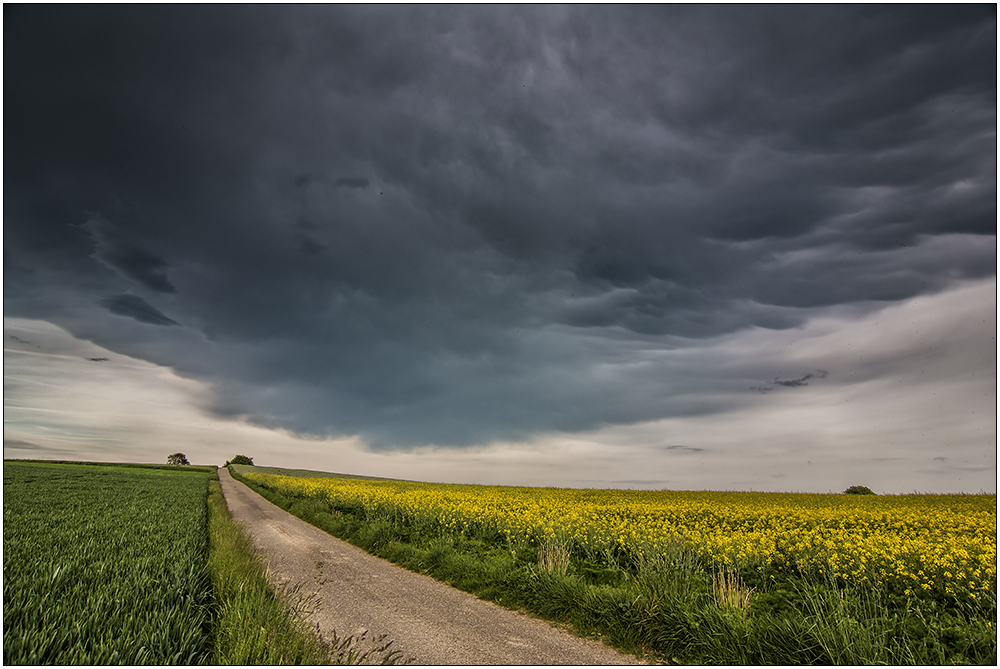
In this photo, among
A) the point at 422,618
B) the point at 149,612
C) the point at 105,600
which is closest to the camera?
the point at 149,612

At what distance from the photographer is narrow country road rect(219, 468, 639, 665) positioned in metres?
7.08

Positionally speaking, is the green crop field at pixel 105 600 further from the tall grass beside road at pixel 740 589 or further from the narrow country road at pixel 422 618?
the tall grass beside road at pixel 740 589

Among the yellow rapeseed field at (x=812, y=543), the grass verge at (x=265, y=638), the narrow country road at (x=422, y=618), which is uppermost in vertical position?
the yellow rapeseed field at (x=812, y=543)

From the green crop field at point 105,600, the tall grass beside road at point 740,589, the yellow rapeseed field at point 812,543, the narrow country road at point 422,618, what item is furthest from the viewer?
the yellow rapeseed field at point 812,543

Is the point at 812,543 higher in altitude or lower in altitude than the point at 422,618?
higher

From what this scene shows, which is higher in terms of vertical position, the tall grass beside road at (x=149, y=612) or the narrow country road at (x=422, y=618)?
the tall grass beside road at (x=149, y=612)

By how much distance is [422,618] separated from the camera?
8.62 meters

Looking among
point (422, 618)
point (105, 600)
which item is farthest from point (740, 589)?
point (105, 600)

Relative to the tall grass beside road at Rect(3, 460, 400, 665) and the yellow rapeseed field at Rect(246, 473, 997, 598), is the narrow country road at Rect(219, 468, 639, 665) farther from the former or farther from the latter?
the yellow rapeseed field at Rect(246, 473, 997, 598)

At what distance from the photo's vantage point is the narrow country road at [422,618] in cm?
708

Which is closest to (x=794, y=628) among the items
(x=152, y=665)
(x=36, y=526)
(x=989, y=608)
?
(x=989, y=608)

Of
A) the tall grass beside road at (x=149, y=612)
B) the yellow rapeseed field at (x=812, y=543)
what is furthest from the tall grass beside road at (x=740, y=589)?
the tall grass beside road at (x=149, y=612)

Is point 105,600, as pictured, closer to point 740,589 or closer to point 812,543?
point 740,589

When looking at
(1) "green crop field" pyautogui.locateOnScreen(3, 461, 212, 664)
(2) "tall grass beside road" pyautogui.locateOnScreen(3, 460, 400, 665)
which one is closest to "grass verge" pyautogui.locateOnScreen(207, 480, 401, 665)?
(2) "tall grass beside road" pyautogui.locateOnScreen(3, 460, 400, 665)
